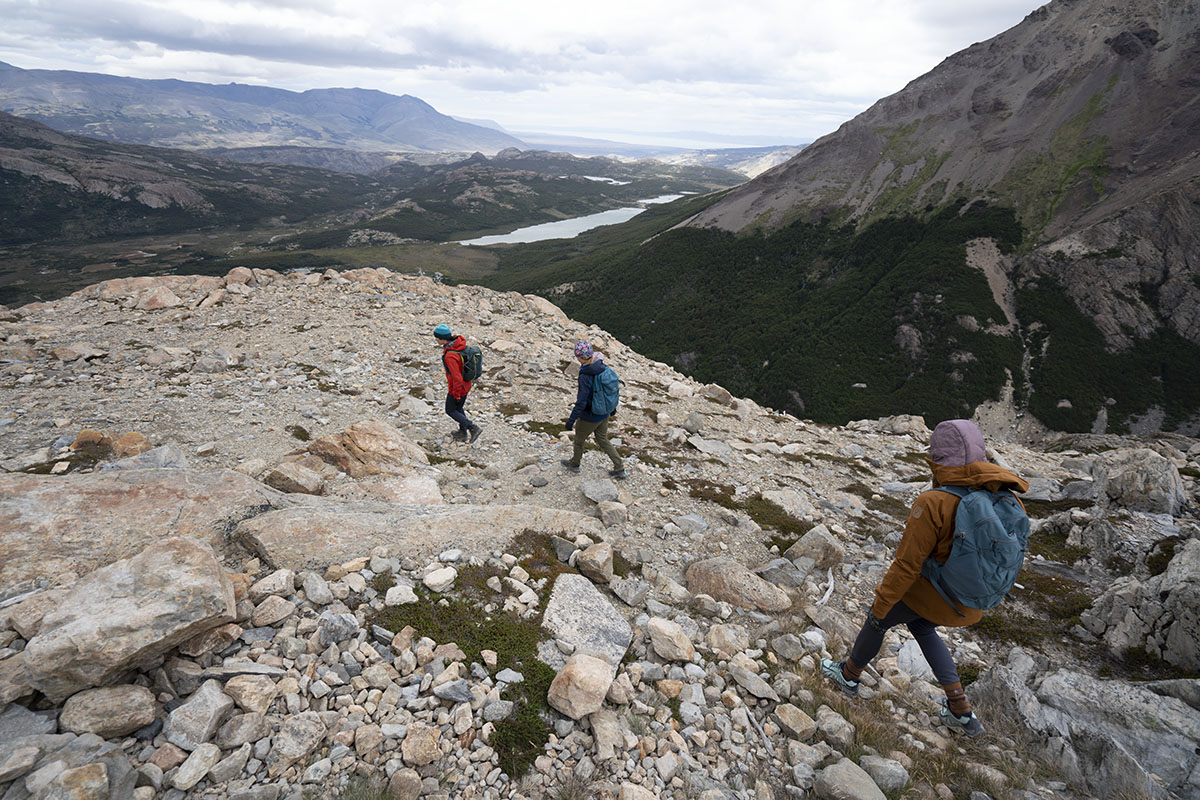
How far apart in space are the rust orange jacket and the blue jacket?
6.53 meters

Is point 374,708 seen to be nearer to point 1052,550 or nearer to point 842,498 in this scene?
point 842,498

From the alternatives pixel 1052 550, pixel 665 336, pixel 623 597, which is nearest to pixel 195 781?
pixel 623 597

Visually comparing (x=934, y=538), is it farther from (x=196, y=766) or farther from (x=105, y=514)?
(x=105, y=514)

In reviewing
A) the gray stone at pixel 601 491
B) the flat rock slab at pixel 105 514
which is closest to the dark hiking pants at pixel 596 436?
the gray stone at pixel 601 491

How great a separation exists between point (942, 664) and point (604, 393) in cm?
709

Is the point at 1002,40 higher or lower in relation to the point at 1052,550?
higher

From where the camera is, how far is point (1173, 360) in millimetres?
106312

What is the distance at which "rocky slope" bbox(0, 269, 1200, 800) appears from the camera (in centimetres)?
397

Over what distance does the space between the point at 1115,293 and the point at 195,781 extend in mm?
171299

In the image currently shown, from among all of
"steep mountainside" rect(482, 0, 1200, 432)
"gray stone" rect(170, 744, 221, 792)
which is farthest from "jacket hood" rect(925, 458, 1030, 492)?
"steep mountainside" rect(482, 0, 1200, 432)

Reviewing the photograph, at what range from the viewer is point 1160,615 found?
693 cm

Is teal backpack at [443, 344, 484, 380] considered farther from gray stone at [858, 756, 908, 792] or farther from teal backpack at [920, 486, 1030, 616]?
gray stone at [858, 756, 908, 792]

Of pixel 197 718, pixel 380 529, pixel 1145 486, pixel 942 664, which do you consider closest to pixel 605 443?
pixel 380 529

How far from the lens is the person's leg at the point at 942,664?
5473 mm
